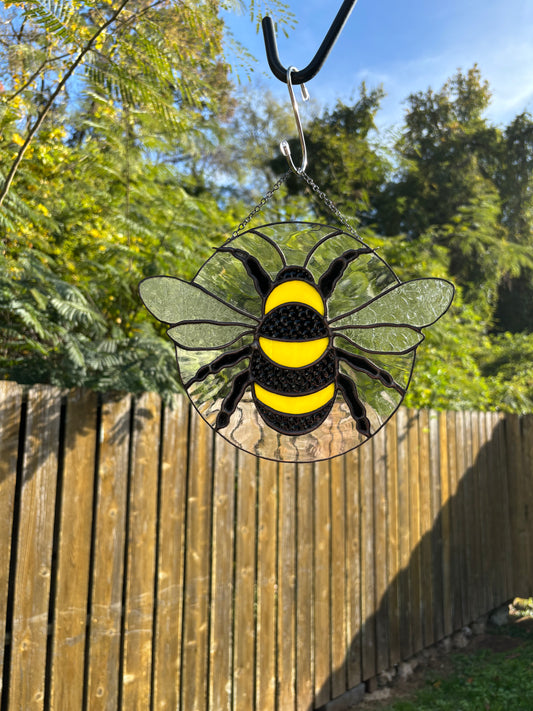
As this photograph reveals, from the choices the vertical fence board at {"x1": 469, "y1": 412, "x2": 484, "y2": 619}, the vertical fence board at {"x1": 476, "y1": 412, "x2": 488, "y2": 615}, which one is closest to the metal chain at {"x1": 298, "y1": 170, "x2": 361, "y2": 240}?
the vertical fence board at {"x1": 469, "y1": 412, "x2": 484, "y2": 619}

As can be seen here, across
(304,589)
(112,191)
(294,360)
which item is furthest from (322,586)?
(112,191)

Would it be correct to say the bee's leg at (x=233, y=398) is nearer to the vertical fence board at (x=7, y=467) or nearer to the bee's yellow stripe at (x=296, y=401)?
the bee's yellow stripe at (x=296, y=401)

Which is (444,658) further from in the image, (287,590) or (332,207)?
(332,207)

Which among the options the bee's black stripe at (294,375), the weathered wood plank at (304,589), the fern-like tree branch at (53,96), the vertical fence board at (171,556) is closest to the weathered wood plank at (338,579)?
the weathered wood plank at (304,589)

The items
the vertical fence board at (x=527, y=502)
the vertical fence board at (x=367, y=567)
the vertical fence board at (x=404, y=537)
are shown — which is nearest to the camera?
the vertical fence board at (x=367, y=567)

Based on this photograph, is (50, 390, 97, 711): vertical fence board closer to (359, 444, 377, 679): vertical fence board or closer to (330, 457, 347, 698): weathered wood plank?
(330, 457, 347, 698): weathered wood plank

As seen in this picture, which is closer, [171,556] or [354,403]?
[354,403]

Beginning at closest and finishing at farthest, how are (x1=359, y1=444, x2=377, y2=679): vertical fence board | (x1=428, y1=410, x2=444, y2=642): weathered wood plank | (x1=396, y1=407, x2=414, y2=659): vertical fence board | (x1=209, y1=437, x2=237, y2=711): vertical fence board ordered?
(x1=209, y1=437, x2=237, y2=711): vertical fence board, (x1=359, y1=444, x2=377, y2=679): vertical fence board, (x1=396, y1=407, x2=414, y2=659): vertical fence board, (x1=428, y1=410, x2=444, y2=642): weathered wood plank
